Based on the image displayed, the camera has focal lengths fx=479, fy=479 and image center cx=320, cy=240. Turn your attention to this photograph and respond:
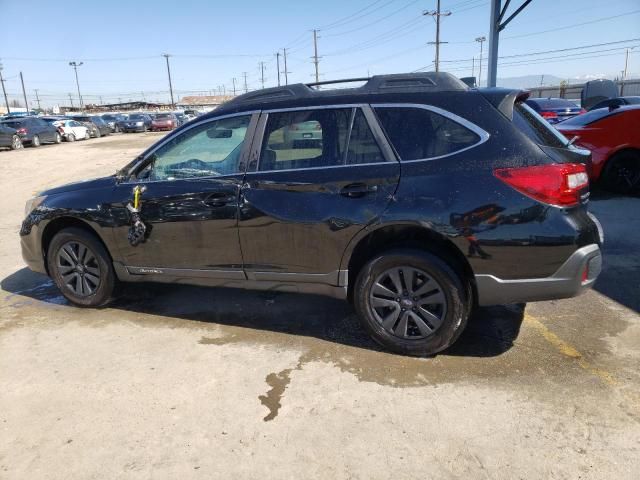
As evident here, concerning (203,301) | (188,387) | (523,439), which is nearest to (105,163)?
(203,301)

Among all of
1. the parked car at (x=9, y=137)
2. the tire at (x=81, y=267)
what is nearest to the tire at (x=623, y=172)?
the tire at (x=81, y=267)

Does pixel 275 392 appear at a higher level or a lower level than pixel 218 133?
lower

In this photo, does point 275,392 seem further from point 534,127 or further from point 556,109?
point 556,109

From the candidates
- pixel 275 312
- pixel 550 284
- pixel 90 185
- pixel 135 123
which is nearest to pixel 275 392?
pixel 275 312

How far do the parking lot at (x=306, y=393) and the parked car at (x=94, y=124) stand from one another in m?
35.8

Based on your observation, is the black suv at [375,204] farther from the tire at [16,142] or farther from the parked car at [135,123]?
the parked car at [135,123]

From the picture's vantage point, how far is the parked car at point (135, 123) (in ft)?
140

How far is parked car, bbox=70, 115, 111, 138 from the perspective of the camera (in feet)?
119

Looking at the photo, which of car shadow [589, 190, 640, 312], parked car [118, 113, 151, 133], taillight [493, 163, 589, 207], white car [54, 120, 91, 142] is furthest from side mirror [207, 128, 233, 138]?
parked car [118, 113, 151, 133]

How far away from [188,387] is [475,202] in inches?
87.7

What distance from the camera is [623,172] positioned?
8266mm

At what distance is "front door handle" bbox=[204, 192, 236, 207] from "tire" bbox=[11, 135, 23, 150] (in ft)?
86.7

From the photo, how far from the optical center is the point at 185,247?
3951 mm

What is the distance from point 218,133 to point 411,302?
2042 mm
